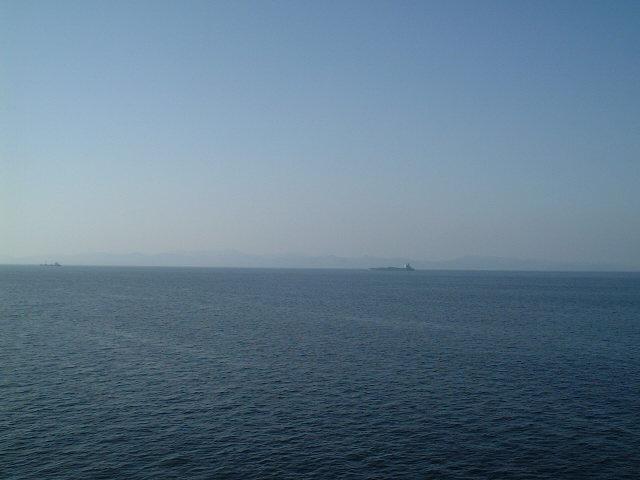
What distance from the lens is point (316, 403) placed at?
54188mm

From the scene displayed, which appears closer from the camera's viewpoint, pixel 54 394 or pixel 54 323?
pixel 54 394

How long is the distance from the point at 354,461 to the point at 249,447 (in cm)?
963

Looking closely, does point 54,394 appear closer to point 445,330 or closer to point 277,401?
point 277,401

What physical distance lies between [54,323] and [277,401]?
78.1 metres

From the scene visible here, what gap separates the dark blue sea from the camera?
39469 mm

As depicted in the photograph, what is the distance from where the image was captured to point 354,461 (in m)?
39.9

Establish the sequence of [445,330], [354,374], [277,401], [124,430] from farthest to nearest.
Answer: [445,330] < [354,374] < [277,401] < [124,430]

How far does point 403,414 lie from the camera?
165ft

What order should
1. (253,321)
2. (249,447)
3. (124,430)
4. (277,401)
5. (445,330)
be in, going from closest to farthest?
(249,447)
(124,430)
(277,401)
(445,330)
(253,321)

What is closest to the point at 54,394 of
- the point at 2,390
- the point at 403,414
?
the point at 2,390

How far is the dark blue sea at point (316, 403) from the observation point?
39.5 m

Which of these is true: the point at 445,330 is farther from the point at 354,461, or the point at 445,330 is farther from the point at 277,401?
the point at 354,461

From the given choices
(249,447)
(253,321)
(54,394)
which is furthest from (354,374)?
(253,321)

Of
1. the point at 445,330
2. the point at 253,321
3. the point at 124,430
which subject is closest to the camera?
the point at 124,430
